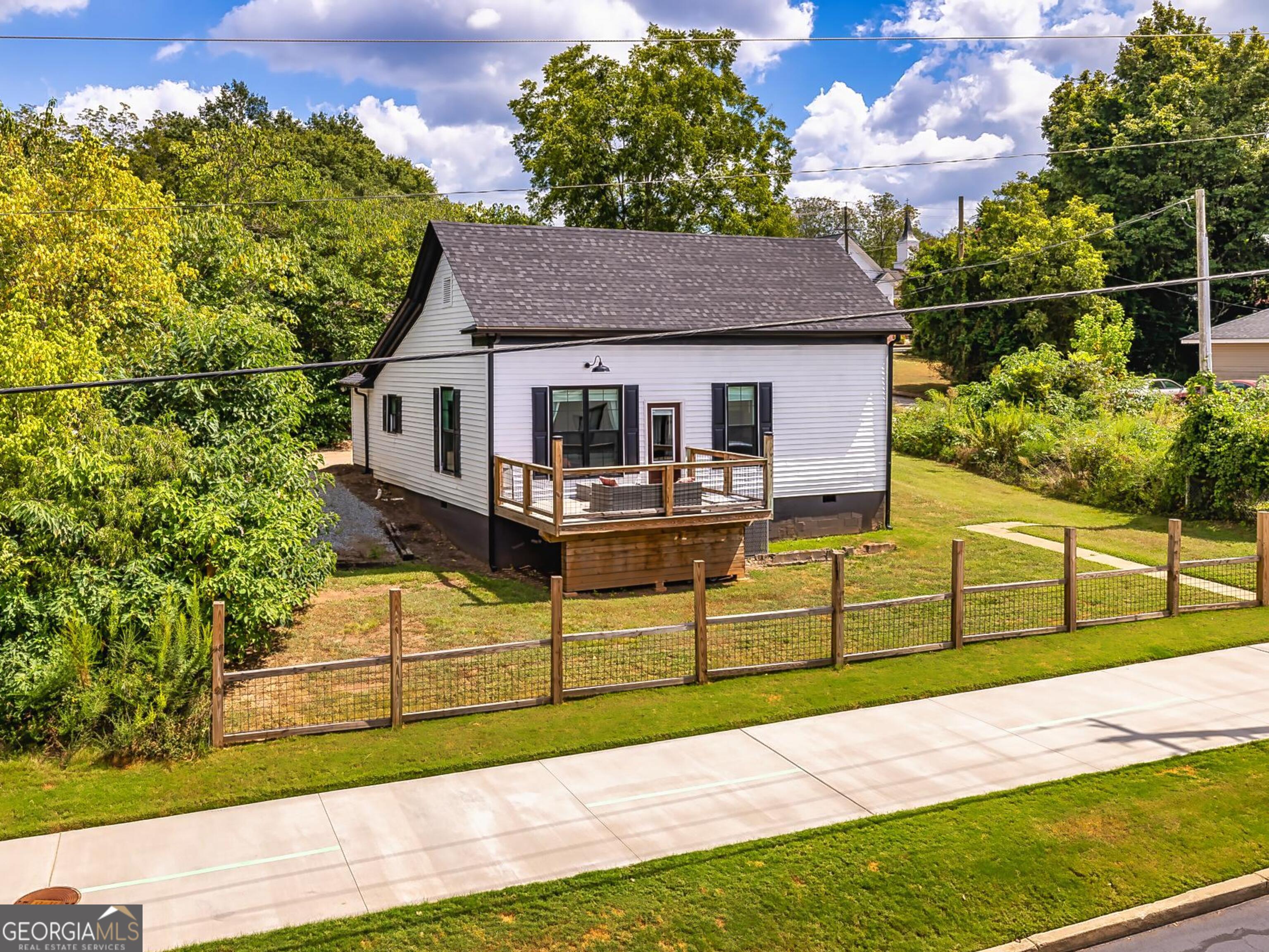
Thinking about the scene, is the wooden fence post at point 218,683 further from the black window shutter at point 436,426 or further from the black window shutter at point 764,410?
the black window shutter at point 764,410

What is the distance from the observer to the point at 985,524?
2227cm

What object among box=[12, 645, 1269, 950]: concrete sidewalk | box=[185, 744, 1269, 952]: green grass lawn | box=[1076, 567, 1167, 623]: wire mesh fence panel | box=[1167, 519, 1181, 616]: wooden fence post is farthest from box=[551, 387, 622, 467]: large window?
box=[185, 744, 1269, 952]: green grass lawn

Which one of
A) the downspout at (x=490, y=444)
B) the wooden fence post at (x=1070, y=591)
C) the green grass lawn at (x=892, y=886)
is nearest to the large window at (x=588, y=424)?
the downspout at (x=490, y=444)

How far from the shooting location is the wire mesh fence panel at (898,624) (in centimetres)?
1327

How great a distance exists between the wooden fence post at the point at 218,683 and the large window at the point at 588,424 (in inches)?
356

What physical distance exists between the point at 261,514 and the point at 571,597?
555 centimetres

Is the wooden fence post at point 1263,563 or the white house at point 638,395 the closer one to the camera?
the wooden fence post at point 1263,563

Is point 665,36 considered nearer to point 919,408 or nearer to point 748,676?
point 919,408

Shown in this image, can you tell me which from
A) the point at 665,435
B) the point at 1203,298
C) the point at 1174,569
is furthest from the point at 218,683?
the point at 1203,298

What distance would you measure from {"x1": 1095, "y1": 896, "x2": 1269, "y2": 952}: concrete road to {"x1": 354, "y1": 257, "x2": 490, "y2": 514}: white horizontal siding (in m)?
12.3

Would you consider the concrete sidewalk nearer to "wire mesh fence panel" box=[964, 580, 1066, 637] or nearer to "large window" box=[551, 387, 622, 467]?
"wire mesh fence panel" box=[964, 580, 1066, 637]

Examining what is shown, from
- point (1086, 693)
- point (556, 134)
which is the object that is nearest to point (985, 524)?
point (1086, 693)

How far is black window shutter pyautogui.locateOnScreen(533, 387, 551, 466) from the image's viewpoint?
1833 cm

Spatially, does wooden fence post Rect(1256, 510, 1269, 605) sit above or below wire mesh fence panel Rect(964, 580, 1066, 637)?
above
